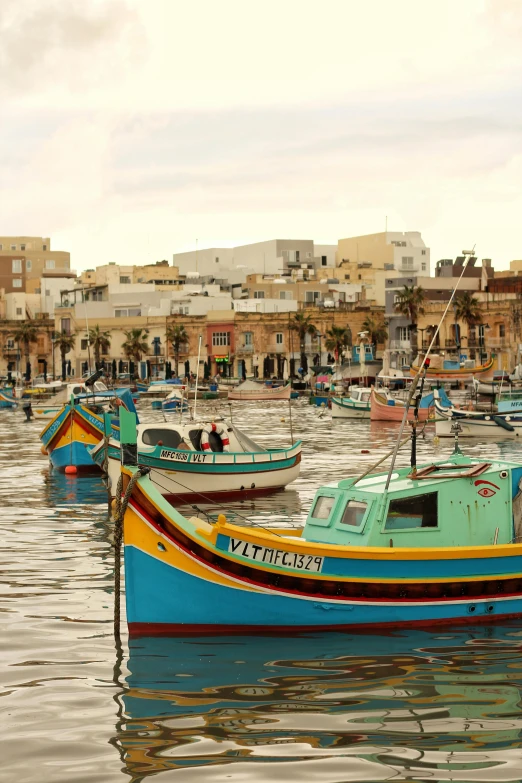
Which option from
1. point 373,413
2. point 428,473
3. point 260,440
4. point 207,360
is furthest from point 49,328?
point 428,473

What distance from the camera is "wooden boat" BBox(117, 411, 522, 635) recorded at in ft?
51.5

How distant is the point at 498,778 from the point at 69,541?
15.2 metres

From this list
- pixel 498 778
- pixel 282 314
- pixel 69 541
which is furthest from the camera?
pixel 282 314

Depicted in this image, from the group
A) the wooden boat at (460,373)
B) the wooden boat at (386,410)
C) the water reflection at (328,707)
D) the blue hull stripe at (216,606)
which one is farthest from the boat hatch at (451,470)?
the wooden boat at (460,373)

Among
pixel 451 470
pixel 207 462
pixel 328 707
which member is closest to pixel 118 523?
pixel 328 707

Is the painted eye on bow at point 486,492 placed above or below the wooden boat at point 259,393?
above

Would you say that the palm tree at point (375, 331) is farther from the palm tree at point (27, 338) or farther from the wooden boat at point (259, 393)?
the palm tree at point (27, 338)

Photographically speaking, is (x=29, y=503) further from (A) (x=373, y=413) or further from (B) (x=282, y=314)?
(B) (x=282, y=314)

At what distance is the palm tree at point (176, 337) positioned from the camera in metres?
125

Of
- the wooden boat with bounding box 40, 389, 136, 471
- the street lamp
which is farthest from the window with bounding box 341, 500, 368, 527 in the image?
the street lamp

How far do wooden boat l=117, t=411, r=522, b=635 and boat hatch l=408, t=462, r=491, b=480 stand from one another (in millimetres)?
41

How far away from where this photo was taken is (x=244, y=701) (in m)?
13.6

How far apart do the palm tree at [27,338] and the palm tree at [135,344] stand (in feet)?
37.0

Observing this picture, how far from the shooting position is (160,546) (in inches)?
617
